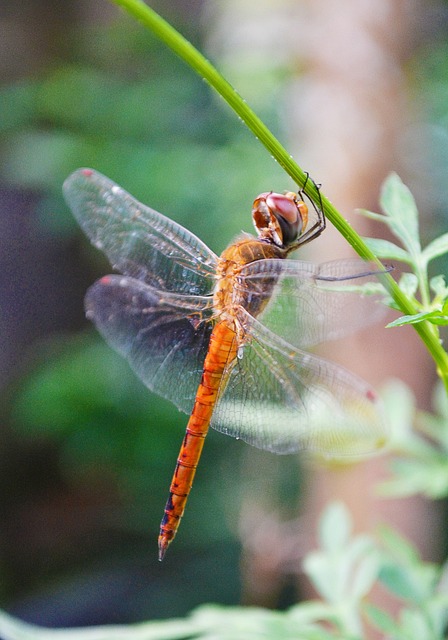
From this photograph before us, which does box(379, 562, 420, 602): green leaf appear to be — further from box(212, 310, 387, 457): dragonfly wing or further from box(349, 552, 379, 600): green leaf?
box(212, 310, 387, 457): dragonfly wing

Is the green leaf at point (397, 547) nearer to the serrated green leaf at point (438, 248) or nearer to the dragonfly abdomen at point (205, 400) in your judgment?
the dragonfly abdomen at point (205, 400)

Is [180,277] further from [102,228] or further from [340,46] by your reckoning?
[340,46]

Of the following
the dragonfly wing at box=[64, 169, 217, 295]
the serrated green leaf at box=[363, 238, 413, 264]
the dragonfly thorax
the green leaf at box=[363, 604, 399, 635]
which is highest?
the dragonfly wing at box=[64, 169, 217, 295]

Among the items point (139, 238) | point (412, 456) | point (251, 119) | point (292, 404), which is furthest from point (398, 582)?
point (251, 119)

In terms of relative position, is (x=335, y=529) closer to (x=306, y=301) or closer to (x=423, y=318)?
(x=306, y=301)

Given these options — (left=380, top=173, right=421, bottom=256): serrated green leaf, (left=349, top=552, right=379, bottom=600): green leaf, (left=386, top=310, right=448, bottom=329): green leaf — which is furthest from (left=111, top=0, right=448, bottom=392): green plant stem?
(left=349, top=552, right=379, bottom=600): green leaf

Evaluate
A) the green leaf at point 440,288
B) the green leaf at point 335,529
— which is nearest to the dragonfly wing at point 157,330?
the green leaf at point 335,529

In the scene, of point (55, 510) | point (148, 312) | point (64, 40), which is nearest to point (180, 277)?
point (148, 312)
